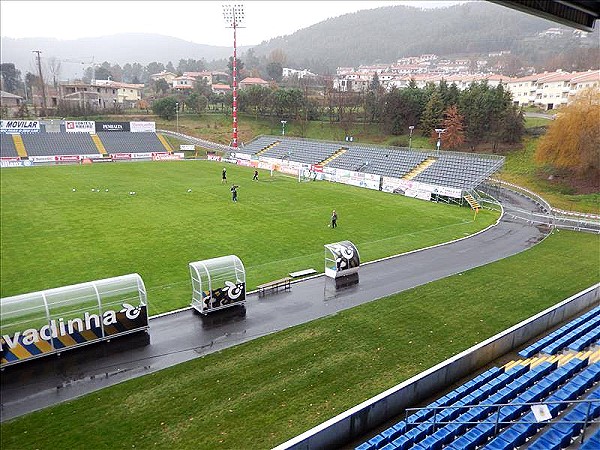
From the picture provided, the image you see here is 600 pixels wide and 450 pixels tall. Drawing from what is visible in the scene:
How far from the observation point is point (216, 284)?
14594mm

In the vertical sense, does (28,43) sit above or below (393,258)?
above

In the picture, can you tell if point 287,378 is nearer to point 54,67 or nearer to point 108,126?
point 54,67

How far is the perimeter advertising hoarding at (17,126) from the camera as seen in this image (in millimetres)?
8070

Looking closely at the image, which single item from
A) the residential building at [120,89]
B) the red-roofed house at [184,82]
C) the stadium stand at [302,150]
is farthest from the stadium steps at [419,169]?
the red-roofed house at [184,82]

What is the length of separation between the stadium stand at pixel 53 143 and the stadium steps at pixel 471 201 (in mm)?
25714

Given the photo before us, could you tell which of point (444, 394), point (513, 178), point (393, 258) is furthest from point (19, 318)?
point (513, 178)

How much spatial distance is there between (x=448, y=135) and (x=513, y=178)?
42.1 feet

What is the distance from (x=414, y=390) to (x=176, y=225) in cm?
1751

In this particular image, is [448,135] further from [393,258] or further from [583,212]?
[393,258]

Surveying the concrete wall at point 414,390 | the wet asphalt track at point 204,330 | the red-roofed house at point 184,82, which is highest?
the red-roofed house at point 184,82

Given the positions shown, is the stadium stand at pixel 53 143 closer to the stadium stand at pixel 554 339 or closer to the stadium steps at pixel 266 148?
the stadium stand at pixel 554 339

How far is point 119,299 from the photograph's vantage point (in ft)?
40.4

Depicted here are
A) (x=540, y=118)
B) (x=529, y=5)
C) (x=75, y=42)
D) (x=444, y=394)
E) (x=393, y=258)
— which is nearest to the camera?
(x=75, y=42)

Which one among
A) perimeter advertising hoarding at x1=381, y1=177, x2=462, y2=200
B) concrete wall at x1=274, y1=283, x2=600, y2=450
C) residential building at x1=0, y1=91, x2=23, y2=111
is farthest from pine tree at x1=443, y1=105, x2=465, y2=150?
residential building at x1=0, y1=91, x2=23, y2=111
